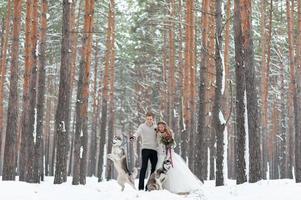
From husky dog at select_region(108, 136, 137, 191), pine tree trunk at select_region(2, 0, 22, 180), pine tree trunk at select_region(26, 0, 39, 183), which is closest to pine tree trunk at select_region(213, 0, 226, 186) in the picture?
husky dog at select_region(108, 136, 137, 191)

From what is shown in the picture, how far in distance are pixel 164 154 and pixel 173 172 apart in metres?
0.48

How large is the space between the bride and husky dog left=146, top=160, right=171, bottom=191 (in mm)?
179

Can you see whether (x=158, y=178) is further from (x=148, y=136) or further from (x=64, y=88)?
(x=64, y=88)

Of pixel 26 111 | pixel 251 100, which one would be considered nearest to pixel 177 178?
pixel 251 100

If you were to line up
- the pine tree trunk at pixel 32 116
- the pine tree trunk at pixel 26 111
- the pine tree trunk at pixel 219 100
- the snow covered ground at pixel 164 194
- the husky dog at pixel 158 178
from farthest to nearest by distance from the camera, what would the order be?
the pine tree trunk at pixel 26 111 → the pine tree trunk at pixel 32 116 → the pine tree trunk at pixel 219 100 → the husky dog at pixel 158 178 → the snow covered ground at pixel 164 194

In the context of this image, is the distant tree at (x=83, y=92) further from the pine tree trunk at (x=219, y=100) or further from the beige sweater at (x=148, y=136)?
the beige sweater at (x=148, y=136)

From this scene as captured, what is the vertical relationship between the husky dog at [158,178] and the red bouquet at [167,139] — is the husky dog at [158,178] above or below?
below

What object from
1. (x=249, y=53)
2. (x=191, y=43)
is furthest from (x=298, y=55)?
(x=249, y=53)

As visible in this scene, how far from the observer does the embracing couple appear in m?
9.43

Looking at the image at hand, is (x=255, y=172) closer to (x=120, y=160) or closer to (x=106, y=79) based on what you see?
(x=120, y=160)

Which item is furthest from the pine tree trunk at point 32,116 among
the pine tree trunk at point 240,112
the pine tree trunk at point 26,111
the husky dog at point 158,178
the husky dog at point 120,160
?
the pine tree trunk at point 240,112

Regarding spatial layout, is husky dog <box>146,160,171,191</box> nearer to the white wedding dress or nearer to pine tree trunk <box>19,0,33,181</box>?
the white wedding dress

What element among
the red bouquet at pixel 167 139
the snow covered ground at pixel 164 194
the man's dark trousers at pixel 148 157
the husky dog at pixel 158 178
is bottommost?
the snow covered ground at pixel 164 194

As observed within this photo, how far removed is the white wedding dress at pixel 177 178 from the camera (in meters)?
9.39
